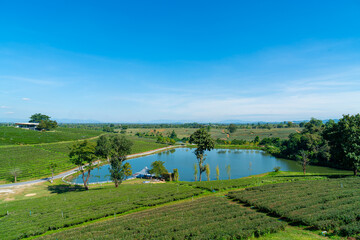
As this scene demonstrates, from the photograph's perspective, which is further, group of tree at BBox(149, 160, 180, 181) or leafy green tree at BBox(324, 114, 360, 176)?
group of tree at BBox(149, 160, 180, 181)

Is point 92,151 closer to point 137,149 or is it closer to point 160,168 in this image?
point 160,168

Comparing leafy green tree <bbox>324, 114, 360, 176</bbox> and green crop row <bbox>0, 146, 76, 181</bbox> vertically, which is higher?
leafy green tree <bbox>324, 114, 360, 176</bbox>

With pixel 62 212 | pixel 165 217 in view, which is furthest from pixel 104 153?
pixel 165 217

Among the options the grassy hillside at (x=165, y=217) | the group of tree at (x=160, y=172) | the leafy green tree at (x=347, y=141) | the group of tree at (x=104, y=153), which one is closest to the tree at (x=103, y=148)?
the group of tree at (x=104, y=153)

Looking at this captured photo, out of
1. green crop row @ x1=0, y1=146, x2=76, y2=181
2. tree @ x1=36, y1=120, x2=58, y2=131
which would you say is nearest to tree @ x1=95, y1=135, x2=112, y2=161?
green crop row @ x1=0, y1=146, x2=76, y2=181

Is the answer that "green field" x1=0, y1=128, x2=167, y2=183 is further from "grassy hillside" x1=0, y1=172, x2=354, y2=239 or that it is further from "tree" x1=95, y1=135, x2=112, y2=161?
"grassy hillside" x1=0, y1=172, x2=354, y2=239

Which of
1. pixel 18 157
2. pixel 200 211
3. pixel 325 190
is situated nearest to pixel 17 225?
pixel 200 211
